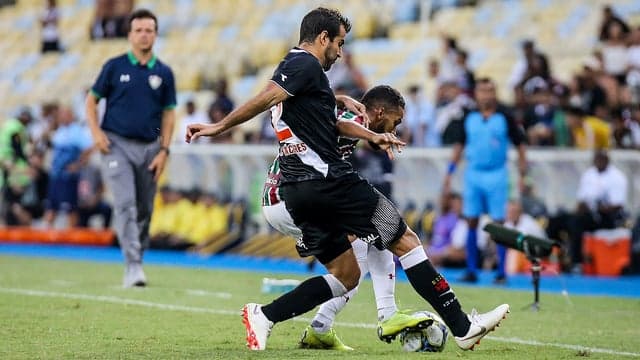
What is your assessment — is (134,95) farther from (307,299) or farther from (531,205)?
(531,205)

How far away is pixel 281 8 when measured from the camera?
28047 mm

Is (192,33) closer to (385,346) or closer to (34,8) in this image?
(34,8)

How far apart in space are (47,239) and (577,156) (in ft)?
30.5

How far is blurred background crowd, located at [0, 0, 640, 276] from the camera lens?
58.0ft

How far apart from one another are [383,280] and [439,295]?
0.56m

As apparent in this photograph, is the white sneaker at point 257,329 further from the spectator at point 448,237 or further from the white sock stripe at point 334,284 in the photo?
the spectator at point 448,237

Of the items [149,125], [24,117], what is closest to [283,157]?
[149,125]

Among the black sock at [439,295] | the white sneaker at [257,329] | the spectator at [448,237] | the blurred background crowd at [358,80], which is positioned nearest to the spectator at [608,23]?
the blurred background crowd at [358,80]

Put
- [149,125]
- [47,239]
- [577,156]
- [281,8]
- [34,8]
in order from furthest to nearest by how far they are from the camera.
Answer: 1. [34,8]
2. [281,8]
3. [47,239]
4. [577,156]
5. [149,125]

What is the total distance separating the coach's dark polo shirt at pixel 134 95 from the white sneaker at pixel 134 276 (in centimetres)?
115

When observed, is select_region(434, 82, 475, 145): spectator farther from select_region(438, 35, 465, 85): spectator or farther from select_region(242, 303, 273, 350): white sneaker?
select_region(242, 303, 273, 350): white sneaker

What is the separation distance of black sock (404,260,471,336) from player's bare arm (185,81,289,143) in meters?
1.23

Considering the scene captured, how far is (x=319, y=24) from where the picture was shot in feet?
25.6

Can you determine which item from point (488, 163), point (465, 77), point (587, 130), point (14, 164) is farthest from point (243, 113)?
point (14, 164)
